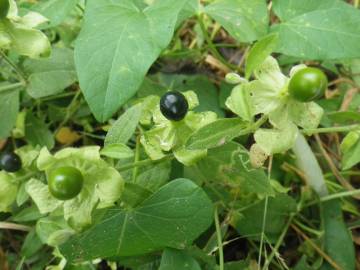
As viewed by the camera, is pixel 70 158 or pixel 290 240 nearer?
pixel 70 158

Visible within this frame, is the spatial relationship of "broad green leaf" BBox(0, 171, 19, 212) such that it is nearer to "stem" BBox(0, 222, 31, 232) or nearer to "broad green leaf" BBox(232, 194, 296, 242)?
"stem" BBox(0, 222, 31, 232)

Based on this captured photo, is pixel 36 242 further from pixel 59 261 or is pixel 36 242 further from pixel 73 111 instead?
pixel 73 111

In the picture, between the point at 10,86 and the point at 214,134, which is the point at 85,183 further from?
the point at 10,86

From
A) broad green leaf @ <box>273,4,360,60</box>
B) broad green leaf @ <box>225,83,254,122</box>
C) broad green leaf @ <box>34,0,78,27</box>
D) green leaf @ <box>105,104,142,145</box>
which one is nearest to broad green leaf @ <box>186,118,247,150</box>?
broad green leaf @ <box>225,83,254,122</box>

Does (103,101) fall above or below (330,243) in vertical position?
above

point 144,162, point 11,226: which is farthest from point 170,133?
point 11,226

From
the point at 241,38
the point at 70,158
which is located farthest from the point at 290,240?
the point at 70,158
